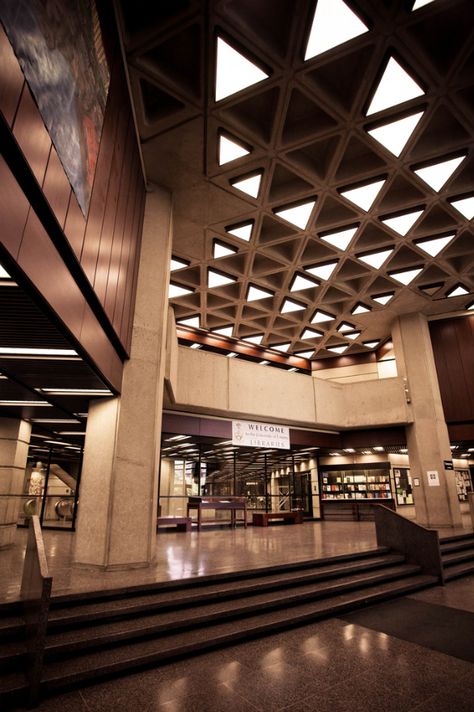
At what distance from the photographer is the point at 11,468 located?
8.51 m

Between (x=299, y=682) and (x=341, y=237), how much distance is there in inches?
383

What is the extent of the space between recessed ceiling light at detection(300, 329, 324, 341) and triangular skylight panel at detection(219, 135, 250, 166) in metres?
8.92

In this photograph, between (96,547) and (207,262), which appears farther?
(207,262)

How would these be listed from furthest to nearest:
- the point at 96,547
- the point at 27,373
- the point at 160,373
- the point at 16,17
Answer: the point at 160,373
the point at 96,547
the point at 27,373
the point at 16,17

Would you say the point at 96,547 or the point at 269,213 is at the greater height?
the point at 269,213

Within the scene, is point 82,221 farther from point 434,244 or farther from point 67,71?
point 434,244

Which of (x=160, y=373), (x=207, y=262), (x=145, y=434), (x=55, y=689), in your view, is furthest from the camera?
(x=207, y=262)

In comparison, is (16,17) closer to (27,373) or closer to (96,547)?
(27,373)

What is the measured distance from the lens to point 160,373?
7.00m

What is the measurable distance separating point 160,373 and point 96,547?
2.95 m

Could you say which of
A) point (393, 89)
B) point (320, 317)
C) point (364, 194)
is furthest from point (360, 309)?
point (393, 89)

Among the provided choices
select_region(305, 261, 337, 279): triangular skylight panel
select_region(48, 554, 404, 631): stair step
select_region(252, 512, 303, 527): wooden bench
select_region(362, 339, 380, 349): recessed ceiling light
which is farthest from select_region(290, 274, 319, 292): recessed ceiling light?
select_region(48, 554, 404, 631): stair step

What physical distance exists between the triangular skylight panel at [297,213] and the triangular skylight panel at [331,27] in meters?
3.43

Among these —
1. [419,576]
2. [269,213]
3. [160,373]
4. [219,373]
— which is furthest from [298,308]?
[419,576]
